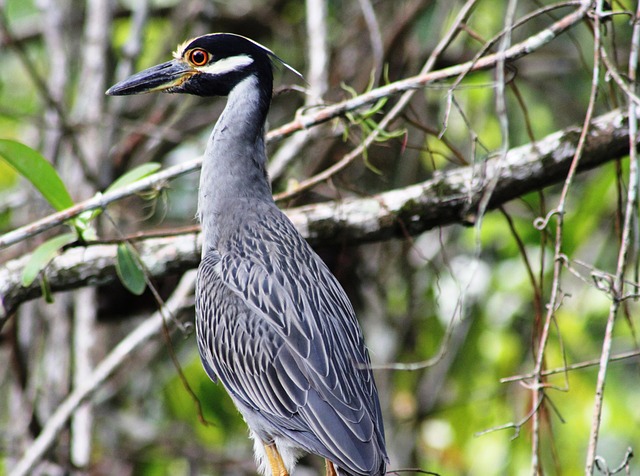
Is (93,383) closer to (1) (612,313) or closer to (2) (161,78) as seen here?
(2) (161,78)

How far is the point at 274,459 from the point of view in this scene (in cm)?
324

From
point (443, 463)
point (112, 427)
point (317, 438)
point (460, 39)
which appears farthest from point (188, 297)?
point (460, 39)

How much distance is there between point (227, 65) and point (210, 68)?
76 millimetres

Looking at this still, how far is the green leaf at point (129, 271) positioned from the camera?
3.12 meters

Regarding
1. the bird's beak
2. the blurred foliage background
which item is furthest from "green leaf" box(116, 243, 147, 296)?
the blurred foliage background

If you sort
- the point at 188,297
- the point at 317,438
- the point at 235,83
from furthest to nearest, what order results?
the point at 188,297
the point at 235,83
the point at 317,438

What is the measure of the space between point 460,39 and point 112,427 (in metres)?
3.66

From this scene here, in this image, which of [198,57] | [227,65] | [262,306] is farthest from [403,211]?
[198,57]

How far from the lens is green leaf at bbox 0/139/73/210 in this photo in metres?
3.00

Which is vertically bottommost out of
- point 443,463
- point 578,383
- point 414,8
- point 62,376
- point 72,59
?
point 443,463

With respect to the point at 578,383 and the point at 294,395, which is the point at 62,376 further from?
the point at 578,383

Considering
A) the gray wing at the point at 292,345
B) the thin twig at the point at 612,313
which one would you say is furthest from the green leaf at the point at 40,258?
the thin twig at the point at 612,313

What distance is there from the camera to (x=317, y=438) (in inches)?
117

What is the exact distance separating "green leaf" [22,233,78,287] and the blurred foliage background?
1.44 m
